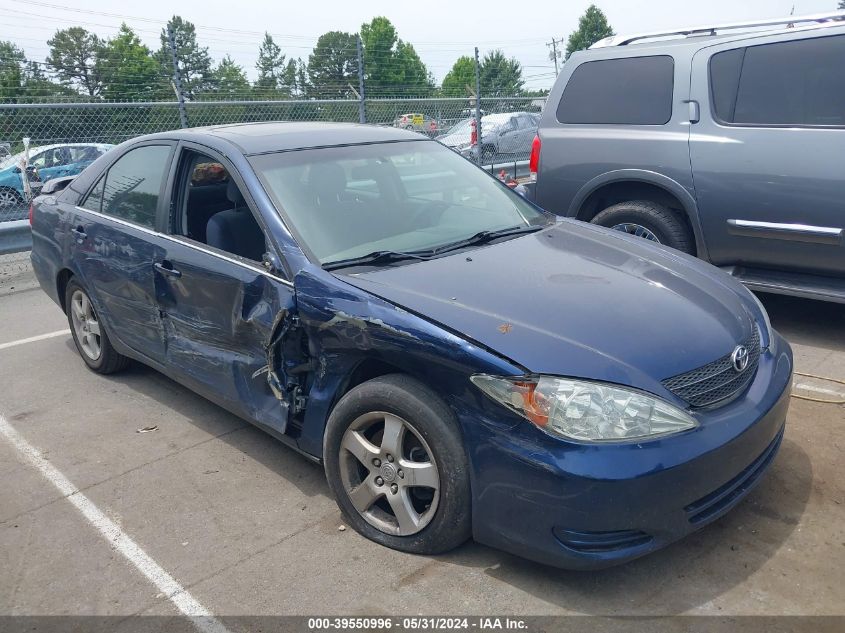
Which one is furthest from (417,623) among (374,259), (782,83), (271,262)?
(782,83)

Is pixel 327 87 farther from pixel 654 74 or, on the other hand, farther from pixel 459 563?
pixel 459 563

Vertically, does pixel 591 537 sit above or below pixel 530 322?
below

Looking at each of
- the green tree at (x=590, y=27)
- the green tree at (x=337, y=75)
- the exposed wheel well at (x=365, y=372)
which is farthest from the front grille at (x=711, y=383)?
the green tree at (x=590, y=27)

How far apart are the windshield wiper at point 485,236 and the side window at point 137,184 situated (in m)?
1.68

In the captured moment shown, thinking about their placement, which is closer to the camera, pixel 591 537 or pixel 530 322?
pixel 591 537

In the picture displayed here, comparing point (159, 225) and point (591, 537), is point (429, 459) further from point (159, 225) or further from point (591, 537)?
point (159, 225)

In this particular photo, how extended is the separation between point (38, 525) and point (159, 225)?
1613mm

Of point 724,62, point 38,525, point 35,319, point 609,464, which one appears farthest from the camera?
point 35,319

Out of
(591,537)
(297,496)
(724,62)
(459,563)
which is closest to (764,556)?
(591,537)

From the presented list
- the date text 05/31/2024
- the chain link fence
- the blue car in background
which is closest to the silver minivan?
the chain link fence

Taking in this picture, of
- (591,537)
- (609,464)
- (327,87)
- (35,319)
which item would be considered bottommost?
(35,319)

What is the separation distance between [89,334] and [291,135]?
2.09 metres

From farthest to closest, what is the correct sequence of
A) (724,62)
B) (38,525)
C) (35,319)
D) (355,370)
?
1. (35,319)
2. (724,62)
3. (38,525)
4. (355,370)

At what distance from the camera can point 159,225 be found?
4227 millimetres
